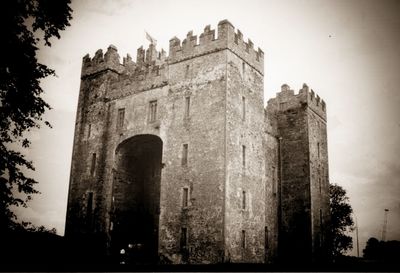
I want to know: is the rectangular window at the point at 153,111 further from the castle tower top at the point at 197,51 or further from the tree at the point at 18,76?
the tree at the point at 18,76

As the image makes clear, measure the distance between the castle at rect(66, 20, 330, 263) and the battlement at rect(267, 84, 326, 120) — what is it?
0.30 feet

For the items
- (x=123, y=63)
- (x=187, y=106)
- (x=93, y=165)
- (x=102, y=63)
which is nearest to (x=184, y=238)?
(x=187, y=106)

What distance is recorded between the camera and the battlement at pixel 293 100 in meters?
31.6

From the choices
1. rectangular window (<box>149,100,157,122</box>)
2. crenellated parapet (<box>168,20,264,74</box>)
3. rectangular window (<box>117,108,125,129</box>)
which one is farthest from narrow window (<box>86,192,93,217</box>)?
crenellated parapet (<box>168,20,264,74</box>)

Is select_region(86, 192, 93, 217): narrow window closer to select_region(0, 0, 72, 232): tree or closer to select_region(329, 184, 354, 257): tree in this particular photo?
select_region(0, 0, 72, 232): tree

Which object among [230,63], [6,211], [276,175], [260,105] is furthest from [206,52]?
[6,211]

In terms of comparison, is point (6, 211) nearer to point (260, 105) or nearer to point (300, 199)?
point (260, 105)

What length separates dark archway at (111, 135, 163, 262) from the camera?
26.6 meters

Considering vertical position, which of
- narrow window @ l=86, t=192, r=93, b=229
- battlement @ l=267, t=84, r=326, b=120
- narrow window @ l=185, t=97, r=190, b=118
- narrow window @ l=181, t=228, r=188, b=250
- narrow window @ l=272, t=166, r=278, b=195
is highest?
battlement @ l=267, t=84, r=326, b=120

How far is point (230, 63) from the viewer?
2342 centimetres

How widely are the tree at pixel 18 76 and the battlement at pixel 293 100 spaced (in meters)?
20.8

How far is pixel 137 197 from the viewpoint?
2833 cm

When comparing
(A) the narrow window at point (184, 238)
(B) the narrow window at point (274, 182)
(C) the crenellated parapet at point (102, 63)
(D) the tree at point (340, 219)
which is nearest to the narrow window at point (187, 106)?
(A) the narrow window at point (184, 238)

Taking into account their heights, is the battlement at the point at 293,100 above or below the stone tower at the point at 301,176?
above
